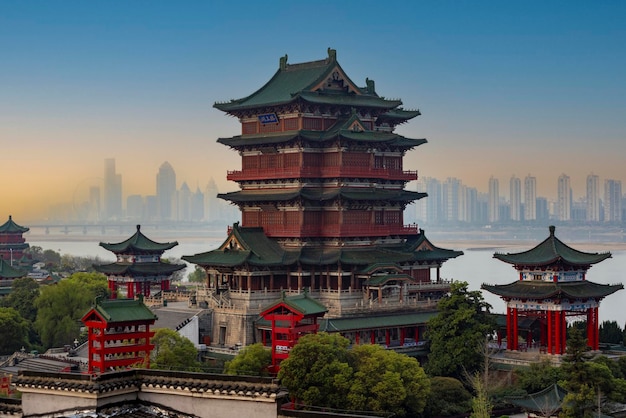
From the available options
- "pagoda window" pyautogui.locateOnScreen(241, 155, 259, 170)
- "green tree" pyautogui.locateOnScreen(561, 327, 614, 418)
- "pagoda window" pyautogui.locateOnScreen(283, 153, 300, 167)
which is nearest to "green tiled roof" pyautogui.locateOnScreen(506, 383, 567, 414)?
"green tree" pyautogui.locateOnScreen(561, 327, 614, 418)

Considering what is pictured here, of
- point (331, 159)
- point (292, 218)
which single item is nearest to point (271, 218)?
point (292, 218)

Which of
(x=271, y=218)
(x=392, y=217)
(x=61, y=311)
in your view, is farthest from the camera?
(x=61, y=311)

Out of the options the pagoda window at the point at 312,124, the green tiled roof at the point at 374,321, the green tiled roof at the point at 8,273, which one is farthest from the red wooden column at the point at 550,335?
the green tiled roof at the point at 8,273

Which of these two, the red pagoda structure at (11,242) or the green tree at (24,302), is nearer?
the green tree at (24,302)

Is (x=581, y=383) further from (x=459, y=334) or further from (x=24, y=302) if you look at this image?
(x=24, y=302)

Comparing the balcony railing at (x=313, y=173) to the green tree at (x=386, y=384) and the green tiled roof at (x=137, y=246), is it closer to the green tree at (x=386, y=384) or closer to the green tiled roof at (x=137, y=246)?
the green tiled roof at (x=137, y=246)

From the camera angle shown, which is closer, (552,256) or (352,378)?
(352,378)

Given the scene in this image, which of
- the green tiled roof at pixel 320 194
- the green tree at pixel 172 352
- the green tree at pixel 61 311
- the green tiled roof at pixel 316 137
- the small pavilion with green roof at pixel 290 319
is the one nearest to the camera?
the small pavilion with green roof at pixel 290 319

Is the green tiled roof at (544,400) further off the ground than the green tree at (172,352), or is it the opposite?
the green tree at (172,352)
